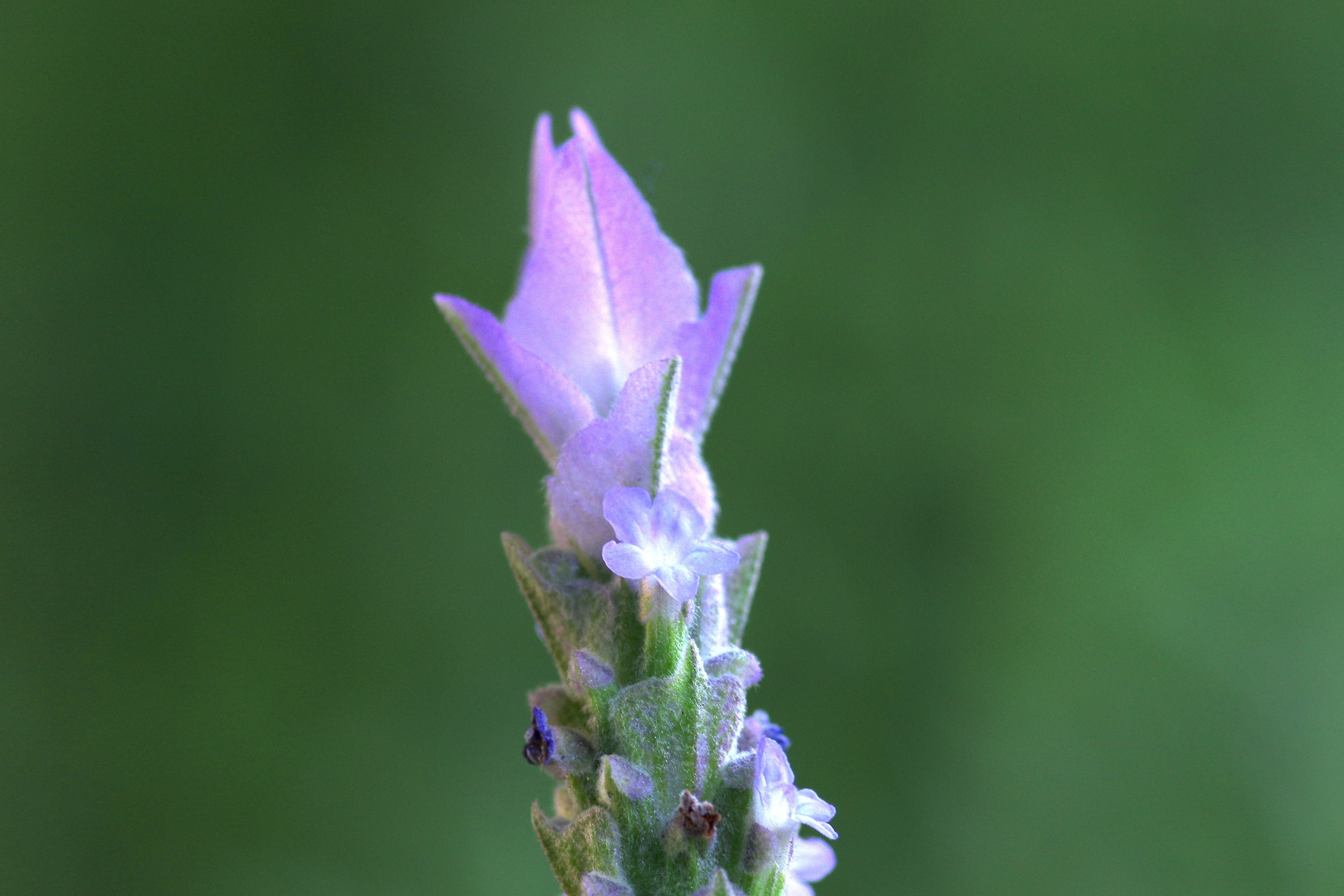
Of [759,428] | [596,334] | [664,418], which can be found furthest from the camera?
[759,428]

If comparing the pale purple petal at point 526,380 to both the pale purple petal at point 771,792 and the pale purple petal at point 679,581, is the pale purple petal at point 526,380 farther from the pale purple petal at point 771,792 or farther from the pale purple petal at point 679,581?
the pale purple petal at point 771,792

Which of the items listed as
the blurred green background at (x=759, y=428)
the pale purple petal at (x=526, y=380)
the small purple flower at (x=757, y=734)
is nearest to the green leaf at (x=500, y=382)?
the pale purple petal at (x=526, y=380)

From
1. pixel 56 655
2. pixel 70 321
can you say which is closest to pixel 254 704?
pixel 56 655

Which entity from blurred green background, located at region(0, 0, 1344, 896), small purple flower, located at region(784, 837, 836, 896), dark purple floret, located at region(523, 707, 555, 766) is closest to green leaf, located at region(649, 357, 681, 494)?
dark purple floret, located at region(523, 707, 555, 766)

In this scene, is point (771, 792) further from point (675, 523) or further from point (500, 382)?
point (500, 382)

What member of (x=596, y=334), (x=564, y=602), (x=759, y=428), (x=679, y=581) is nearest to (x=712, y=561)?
(x=679, y=581)
